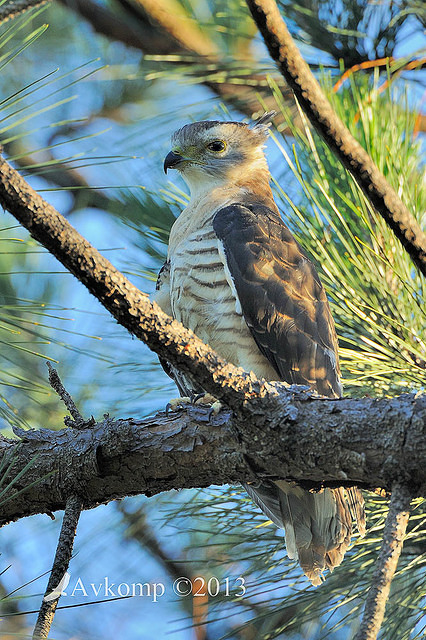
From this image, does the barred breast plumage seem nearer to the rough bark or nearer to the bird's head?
the rough bark

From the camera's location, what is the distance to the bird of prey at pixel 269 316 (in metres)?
2.66

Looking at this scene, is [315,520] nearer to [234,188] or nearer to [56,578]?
[56,578]

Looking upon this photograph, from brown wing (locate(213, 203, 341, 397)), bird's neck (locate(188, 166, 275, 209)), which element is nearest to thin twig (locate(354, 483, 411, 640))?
brown wing (locate(213, 203, 341, 397))

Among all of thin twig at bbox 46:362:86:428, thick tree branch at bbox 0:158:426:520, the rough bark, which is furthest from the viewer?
thin twig at bbox 46:362:86:428

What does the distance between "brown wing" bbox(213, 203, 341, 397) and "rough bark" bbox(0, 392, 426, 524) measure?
1.92 ft

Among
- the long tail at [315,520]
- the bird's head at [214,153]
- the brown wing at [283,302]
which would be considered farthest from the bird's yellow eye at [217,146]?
the long tail at [315,520]

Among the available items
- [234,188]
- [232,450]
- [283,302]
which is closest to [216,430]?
[232,450]

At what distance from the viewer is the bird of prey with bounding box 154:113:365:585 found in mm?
2662

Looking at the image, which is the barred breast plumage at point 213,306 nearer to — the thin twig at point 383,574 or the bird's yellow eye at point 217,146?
the bird's yellow eye at point 217,146

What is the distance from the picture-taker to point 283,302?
2.85 meters

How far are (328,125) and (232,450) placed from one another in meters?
0.98

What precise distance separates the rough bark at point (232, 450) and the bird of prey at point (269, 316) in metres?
0.50

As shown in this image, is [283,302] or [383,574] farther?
[283,302]

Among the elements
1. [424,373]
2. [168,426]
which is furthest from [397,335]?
[168,426]
